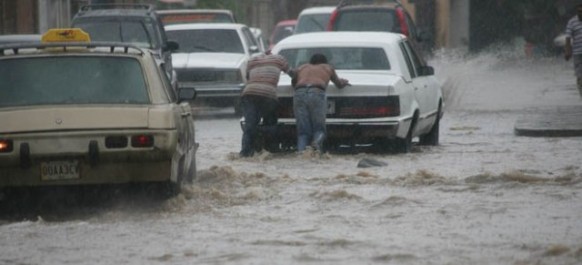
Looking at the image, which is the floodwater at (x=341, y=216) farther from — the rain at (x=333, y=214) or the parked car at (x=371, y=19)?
the parked car at (x=371, y=19)

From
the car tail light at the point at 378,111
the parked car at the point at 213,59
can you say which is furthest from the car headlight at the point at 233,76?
the car tail light at the point at 378,111

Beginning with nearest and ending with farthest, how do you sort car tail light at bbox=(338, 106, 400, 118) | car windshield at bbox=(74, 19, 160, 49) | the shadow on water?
the shadow on water, car tail light at bbox=(338, 106, 400, 118), car windshield at bbox=(74, 19, 160, 49)

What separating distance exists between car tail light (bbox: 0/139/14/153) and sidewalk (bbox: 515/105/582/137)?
1107cm

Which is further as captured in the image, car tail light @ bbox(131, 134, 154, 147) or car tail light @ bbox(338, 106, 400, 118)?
car tail light @ bbox(338, 106, 400, 118)

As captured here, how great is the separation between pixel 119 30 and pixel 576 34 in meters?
7.63

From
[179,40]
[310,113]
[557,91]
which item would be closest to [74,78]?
[310,113]

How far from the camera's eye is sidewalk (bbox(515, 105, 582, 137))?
71.0ft

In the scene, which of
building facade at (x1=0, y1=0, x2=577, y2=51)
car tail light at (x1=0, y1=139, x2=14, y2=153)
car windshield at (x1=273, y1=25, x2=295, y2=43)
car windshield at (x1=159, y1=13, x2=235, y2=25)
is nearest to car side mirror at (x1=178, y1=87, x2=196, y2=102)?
car tail light at (x1=0, y1=139, x2=14, y2=153)

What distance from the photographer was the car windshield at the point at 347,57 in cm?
1895

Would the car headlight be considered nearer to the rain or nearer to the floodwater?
the rain

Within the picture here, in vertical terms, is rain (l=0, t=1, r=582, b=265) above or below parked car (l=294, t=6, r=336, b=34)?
above

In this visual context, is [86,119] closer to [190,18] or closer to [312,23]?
[190,18]

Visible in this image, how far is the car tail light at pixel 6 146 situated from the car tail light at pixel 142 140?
881 millimetres

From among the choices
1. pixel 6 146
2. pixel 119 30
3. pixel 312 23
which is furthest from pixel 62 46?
pixel 312 23
